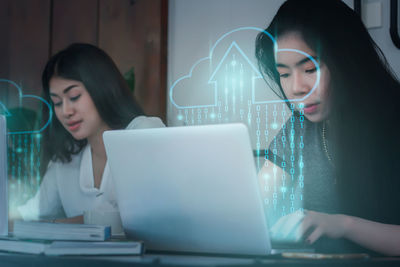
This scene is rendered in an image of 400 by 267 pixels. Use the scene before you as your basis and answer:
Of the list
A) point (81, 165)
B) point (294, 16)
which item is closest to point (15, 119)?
point (81, 165)

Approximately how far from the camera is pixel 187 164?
735 mm

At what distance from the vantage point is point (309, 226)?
0.85m

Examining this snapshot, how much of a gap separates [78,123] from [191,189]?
1.36 metres

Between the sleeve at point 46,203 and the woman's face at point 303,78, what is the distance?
123cm

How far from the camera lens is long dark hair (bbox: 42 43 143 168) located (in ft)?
6.07

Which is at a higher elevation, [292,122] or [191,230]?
[292,122]

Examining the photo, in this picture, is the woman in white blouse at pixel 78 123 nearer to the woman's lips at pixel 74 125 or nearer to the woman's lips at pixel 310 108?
the woman's lips at pixel 74 125

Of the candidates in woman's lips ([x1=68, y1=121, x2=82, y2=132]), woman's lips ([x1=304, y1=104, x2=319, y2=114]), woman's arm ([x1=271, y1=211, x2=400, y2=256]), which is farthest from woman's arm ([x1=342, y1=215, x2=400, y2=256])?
woman's lips ([x1=68, y1=121, x2=82, y2=132])

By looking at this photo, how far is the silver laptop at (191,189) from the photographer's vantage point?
2.28 feet

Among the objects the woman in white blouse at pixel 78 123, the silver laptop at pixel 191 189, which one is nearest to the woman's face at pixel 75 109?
the woman in white blouse at pixel 78 123

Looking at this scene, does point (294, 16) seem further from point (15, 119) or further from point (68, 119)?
point (15, 119)

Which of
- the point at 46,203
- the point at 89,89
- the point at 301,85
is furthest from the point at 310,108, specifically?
the point at 46,203

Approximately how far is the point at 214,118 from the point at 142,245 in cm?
102

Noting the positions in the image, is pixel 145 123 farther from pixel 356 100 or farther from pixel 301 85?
pixel 356 100
